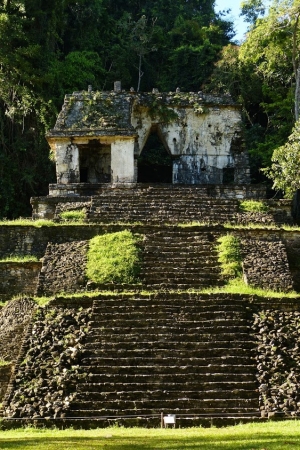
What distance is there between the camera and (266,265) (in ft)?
46.3

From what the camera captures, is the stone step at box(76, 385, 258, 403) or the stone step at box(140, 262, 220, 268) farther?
the stone step at box(140, 262, 220, 268)

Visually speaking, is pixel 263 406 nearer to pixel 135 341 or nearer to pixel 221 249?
pixel 135 341

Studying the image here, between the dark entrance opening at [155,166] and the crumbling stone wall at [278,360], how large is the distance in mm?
16233

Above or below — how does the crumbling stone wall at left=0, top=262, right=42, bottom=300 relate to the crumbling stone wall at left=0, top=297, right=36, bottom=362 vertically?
above

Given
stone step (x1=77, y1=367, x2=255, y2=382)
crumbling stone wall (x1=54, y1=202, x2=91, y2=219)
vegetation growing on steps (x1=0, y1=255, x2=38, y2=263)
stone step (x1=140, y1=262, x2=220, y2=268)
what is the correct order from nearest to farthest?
stone step (x1=77, y1=367, x2=255, y2=382)
stone step (x1=140, y1=262, x2=220, y2=268)
vegetation growing on steps (x1=0, y1=255, x2=38, y2=263)
crumbling stone wall (x1=54, y1=202, x2=91, y2=219)

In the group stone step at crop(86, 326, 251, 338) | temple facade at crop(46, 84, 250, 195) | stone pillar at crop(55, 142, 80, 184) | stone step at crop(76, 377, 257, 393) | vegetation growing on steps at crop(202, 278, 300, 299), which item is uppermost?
temple facade at crop(46, 84, 250, 195)

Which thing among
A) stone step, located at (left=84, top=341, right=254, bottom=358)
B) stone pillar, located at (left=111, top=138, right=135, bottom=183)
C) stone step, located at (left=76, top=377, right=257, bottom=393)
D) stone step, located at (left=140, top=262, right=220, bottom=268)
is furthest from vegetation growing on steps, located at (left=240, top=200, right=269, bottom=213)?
stone step, located at (left=76, top=377, right=257, bottom=393)

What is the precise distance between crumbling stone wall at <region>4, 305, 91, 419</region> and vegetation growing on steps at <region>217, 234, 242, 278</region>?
3143mm

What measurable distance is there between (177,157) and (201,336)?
10.8 metres

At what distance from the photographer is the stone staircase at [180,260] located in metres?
13.8

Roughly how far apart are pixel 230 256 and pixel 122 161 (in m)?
5.90

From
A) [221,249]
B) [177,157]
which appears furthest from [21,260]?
[177,157]

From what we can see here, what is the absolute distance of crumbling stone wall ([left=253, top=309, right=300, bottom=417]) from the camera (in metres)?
10.1

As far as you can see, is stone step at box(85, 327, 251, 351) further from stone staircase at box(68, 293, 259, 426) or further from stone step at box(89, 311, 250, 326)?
stone step at box(89, 311, 250, 326)
